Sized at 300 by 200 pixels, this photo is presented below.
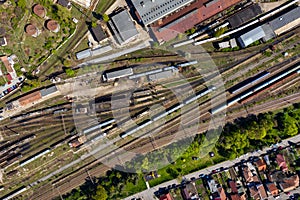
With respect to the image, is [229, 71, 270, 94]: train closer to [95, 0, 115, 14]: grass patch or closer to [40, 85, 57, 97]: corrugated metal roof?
[95, 0, 115, 14]: grass patch

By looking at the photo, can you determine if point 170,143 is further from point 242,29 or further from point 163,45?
point 242,29

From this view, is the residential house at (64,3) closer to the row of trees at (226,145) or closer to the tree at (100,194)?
the row of trees at (226,145)

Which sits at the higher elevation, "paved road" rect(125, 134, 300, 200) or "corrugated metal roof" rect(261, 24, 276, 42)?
"corrugated metal roof" rect(261, 24, 276, 42)

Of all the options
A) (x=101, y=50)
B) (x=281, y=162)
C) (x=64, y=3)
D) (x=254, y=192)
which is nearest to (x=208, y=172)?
(x=254, y=192)

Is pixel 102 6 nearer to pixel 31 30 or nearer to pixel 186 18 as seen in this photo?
pixel 31 30

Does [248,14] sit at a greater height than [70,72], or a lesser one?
lesser

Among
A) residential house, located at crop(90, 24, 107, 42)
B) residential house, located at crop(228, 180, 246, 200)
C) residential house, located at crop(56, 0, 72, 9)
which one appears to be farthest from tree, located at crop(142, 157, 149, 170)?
residential house, located at crop(56, 0, 72, 9)

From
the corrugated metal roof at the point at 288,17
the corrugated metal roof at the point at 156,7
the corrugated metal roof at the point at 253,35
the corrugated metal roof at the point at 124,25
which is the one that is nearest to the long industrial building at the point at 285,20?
the corrugated metal roof at the point at 288,17

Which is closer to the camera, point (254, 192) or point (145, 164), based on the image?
point (254, 192)
